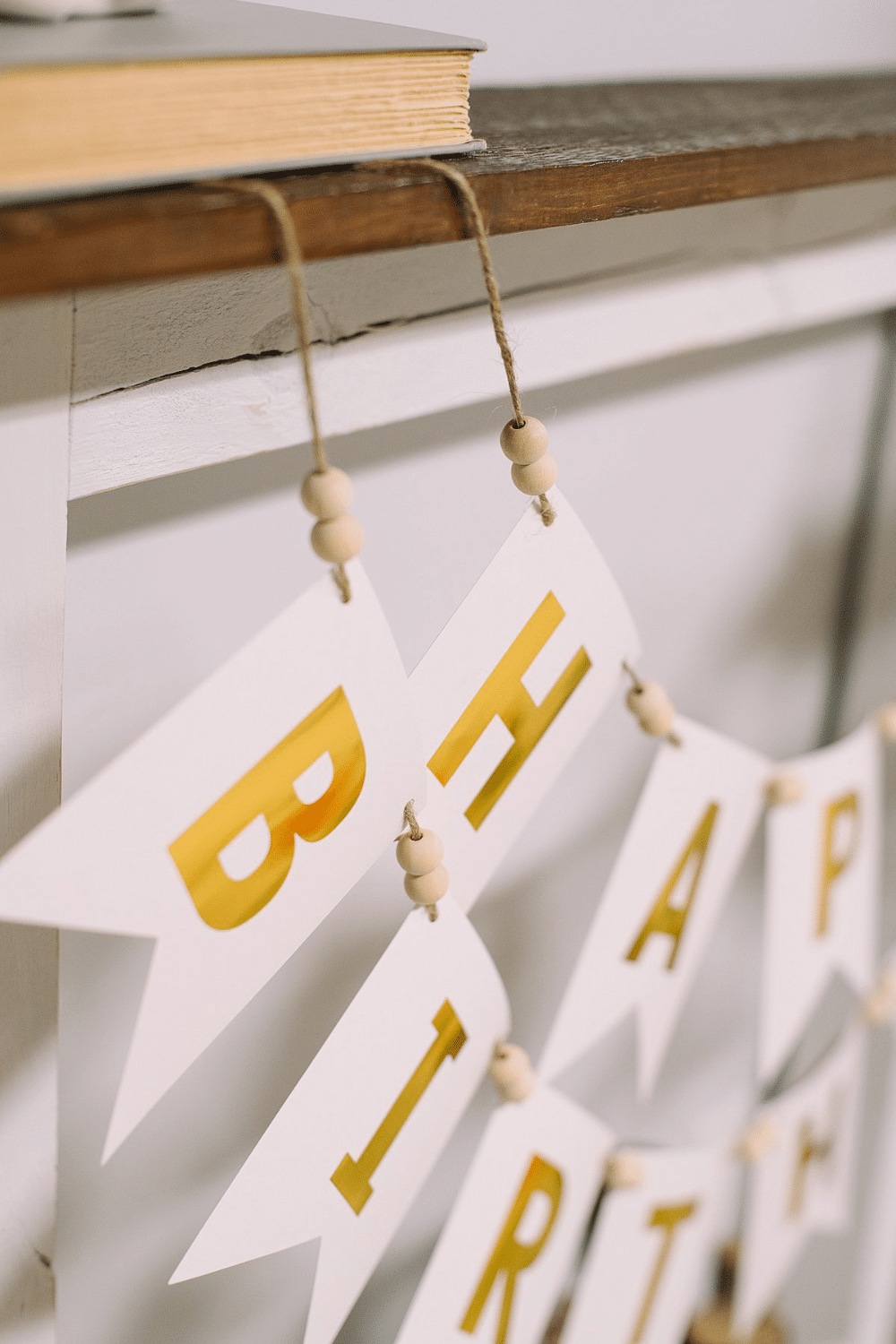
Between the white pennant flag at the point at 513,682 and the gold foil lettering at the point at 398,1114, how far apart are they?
0.20 ft

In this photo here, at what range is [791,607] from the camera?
1.00m

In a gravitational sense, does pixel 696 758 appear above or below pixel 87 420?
above

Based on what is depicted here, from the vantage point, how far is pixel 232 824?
38cm

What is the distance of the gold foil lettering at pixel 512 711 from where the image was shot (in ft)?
1.54

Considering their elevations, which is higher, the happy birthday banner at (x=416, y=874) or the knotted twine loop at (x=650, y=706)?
the knotted twine loop at (x=650, y=706)

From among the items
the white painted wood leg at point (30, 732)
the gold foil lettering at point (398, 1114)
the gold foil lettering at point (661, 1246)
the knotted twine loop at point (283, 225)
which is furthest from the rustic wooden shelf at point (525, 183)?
the gold foil lettering at point (661, 1246)

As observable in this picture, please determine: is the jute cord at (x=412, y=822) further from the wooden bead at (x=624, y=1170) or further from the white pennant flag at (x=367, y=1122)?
the wooden bead at (x=624, y=1170)

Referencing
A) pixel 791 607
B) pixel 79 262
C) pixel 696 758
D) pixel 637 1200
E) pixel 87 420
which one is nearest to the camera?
pixel 79 262

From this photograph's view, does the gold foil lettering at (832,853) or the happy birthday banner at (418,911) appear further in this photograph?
the gold foil lettering at (832,853)

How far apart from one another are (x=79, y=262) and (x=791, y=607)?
82 centimetres

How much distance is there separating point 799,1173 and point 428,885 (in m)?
0.73

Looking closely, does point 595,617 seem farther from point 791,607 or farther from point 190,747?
point 791,607

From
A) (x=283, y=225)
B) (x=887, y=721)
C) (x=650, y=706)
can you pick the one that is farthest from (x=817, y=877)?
(x=283, y=225)

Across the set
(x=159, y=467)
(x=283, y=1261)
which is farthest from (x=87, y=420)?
(x=283, y=1261)
